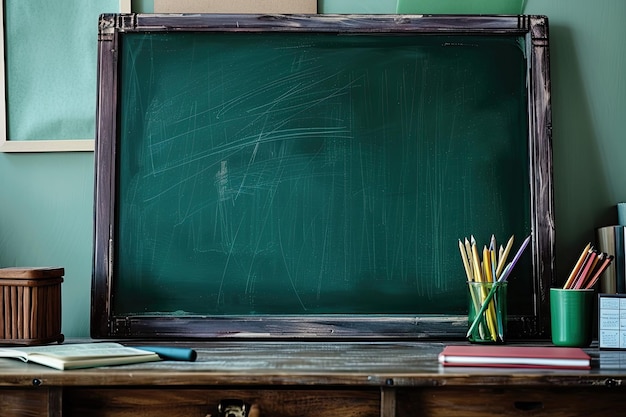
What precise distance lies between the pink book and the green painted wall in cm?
58

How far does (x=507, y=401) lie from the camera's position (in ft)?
4.54

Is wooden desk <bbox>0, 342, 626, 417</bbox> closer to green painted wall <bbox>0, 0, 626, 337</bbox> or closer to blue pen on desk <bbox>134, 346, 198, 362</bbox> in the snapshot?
blue pen on desk <bbox>134, 346, 198, 362</bbox>

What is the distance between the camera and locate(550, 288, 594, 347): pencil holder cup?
5.54 ft

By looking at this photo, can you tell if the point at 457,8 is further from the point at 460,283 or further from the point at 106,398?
the point at 106,398

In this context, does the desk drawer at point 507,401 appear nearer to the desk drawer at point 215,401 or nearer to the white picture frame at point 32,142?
the desk drawer at point 215,401

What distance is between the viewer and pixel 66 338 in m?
1.93

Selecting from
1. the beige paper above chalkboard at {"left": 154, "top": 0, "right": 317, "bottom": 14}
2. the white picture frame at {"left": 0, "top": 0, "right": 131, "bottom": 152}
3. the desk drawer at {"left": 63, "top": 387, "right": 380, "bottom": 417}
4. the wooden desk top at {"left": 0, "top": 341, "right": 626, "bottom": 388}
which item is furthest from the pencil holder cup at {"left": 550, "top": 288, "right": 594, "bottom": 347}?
the white picture frame at {"left": 0, "top": 0, "right": 131, "bottom": 152}

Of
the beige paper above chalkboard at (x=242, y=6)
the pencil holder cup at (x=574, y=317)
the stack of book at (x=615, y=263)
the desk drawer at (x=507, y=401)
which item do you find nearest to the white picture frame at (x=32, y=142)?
the beige paper above chalkboard at (x=242, y=6)

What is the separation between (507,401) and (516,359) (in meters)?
0.08

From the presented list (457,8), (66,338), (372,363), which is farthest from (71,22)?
(372,363)

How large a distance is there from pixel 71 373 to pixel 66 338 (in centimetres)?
61

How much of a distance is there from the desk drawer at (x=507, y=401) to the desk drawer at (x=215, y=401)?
0.27 ft

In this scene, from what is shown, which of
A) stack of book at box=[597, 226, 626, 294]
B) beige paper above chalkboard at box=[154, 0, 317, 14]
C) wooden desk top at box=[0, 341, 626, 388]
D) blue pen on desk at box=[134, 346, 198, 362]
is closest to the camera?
→ wooden desk top at box=[0, 341, 626, 388]

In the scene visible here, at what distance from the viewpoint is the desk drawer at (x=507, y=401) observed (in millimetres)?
1380
